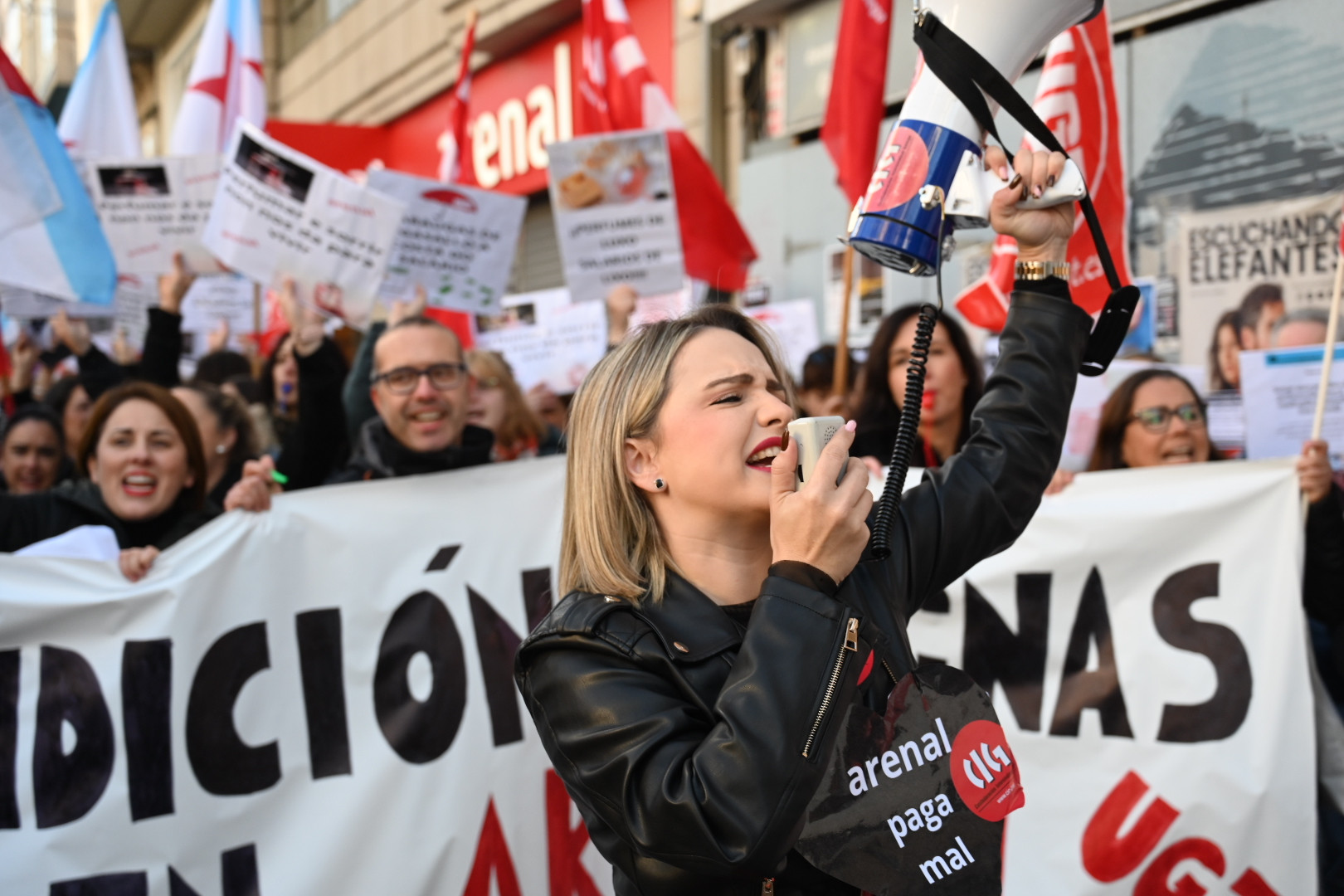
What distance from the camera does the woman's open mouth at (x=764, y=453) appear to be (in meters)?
1.68

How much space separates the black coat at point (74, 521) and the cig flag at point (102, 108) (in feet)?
11.2

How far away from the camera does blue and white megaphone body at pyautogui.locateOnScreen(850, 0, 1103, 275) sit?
171 centimetres

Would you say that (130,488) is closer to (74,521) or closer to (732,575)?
(74,521)

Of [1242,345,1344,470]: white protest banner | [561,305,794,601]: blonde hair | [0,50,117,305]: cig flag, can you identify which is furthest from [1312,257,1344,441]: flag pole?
[0,50,117,305]: cig flag

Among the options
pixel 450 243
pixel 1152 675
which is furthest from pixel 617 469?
pixel 450 243

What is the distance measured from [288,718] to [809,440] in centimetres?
210

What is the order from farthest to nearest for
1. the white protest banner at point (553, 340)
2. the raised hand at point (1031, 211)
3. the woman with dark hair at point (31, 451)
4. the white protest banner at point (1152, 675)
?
the white protest banner at point (553, 340)
the woman with dark hair at point (31, 451)
the white protest banner at point (1152, 675)
the raised hand at point (1031, 211)

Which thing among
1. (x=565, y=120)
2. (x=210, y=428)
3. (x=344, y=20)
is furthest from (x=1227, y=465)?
(x=344, y=20)

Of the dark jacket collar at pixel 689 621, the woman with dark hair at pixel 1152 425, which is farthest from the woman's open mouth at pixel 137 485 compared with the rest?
the woman with dark hair at pixel 1152 425

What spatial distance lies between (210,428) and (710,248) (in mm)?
2326

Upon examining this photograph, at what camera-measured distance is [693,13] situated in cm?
891

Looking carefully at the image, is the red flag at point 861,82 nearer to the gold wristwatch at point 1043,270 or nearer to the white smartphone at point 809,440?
the gold wristwatch at point 1043,270

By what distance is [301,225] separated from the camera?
14.9 feet

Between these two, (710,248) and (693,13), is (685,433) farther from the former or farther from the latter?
(693,13)
